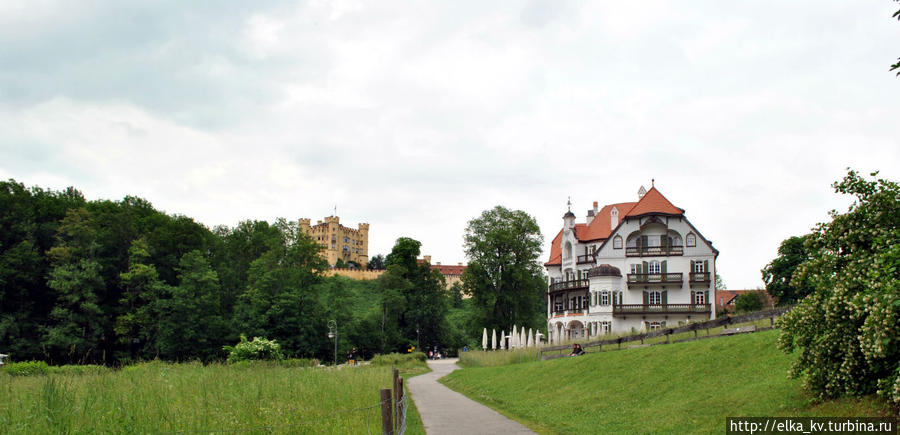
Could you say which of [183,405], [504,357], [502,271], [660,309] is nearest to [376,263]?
[502,271]

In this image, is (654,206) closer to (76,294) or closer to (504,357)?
(504,357)

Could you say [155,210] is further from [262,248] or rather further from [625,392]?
[625,392]

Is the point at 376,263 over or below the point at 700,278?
over

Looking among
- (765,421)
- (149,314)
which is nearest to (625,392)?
(765,421)

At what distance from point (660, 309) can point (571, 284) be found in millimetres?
9191

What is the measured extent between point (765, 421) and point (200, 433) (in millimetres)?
9489

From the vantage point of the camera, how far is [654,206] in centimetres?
5684

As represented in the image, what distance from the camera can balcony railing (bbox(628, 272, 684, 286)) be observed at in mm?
55344

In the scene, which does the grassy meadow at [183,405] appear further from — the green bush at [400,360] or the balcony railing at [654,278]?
the balcony railing at [654,278]

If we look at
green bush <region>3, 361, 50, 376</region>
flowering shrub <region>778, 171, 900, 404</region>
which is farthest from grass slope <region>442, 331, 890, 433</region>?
green bush <region>3, 361, 50, 376</region>

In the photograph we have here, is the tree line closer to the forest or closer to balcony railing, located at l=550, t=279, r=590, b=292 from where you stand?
the forest

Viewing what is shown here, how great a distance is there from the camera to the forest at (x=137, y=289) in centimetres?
5409

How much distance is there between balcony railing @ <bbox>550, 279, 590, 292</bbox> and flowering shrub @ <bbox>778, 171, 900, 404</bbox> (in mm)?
47449

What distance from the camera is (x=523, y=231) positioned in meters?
69.9
